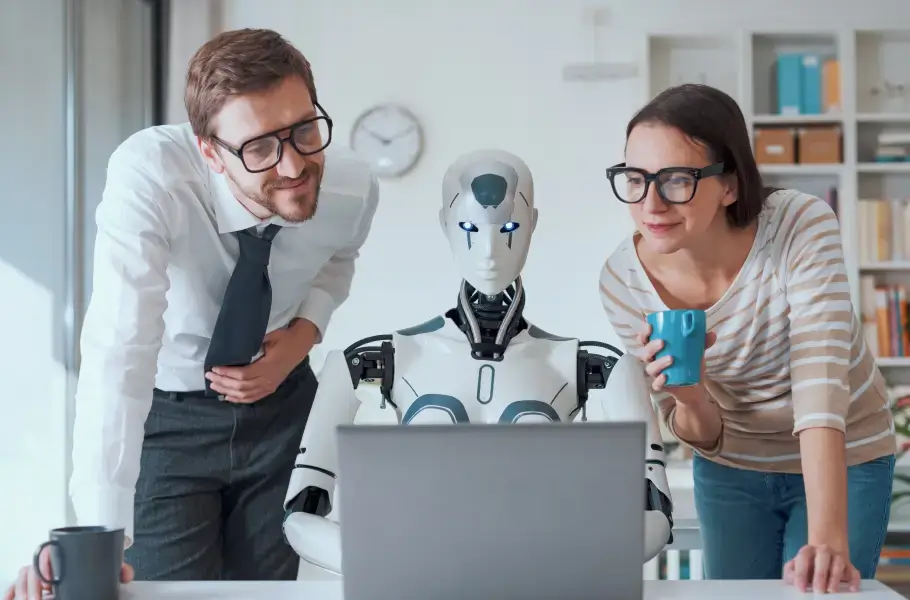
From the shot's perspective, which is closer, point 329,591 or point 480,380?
point 329,591

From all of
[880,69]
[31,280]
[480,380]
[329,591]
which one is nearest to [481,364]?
[480,380]

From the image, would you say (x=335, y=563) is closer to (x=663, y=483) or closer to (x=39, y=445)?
(x=663, y=483)

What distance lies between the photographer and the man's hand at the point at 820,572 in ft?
3.88

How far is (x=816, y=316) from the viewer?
1420 millimetres

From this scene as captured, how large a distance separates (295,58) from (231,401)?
2.02ft

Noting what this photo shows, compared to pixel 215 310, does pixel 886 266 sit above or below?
above

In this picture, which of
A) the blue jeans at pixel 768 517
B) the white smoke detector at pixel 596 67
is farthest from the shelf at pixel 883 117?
the blue jeans at pixel 768 517

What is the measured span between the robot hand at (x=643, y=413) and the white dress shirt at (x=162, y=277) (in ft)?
A: 1.95

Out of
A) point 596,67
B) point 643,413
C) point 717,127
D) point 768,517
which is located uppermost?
point 596,67

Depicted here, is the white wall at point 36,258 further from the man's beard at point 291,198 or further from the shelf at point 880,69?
the shelf at point 880,69

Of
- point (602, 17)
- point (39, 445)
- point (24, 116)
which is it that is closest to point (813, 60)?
point (602, 17)

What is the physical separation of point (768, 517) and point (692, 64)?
2.88 m

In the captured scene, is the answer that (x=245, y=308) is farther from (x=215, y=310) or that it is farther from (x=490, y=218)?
(x=490, y=218)

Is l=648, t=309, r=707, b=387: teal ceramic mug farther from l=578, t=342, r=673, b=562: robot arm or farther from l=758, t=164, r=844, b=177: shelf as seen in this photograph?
l=758, t=164, r=844, b=177: shelf
